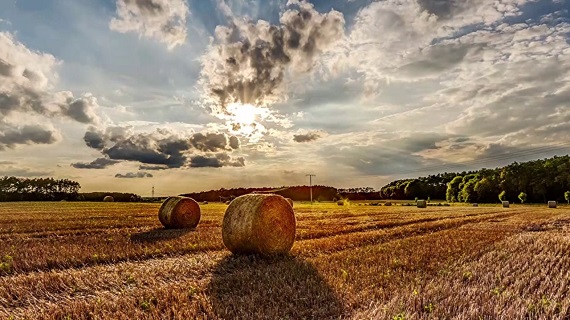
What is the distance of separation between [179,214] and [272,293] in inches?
510

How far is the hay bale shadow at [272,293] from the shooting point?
18.3 feet

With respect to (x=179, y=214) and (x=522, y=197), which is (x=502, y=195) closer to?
(x=522, y=197)

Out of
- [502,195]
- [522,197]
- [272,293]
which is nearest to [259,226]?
[272,293]

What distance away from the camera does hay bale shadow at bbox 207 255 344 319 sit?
557cm

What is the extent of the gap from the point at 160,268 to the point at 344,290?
4014 mm

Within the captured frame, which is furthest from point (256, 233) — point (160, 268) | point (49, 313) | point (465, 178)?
point (465, 178)

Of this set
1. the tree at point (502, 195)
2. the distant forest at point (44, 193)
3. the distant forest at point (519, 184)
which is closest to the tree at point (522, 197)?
the distant forest at point (519, 184)

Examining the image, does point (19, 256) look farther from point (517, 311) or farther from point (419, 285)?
point (517, 311)

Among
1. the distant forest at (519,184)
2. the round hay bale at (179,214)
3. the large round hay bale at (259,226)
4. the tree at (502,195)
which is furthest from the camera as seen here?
the tree at (502,195)

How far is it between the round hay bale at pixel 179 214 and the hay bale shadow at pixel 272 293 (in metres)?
10.1

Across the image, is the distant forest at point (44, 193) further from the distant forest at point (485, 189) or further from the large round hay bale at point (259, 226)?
the large round hay bale at point (259, 226)

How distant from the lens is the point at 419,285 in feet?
22.9

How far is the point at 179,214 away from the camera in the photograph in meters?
18.6

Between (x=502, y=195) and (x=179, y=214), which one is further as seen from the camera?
(x=502, y=195)
